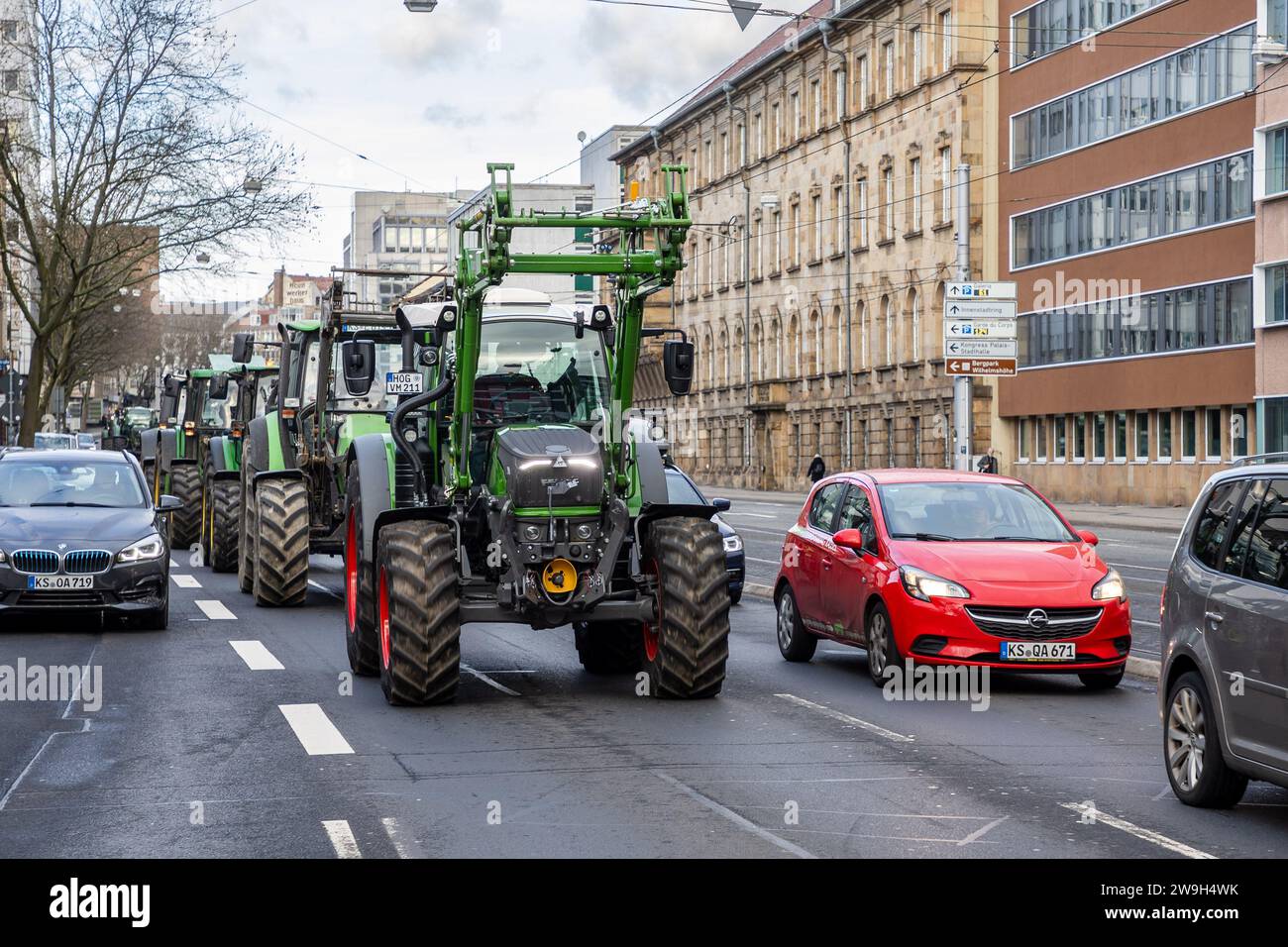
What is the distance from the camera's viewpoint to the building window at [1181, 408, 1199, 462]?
173ft

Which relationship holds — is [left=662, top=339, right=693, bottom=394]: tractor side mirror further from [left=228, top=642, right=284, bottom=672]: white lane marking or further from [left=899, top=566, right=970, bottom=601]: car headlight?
[left=228, top=642, right=284, bottom=672]: white lane marking

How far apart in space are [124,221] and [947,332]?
26.0 m

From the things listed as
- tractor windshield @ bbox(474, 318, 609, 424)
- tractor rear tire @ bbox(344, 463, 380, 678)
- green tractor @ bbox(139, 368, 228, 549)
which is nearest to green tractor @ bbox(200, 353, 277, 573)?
green tractor @ bbox(139, 368, 228, 549)

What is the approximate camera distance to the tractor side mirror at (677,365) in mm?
13086

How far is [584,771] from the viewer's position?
403 inches

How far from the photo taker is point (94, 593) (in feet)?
58.0

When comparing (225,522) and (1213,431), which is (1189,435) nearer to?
(1213,431)

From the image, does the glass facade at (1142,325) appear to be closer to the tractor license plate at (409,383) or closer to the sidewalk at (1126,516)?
the sidewalk at (1126,516)

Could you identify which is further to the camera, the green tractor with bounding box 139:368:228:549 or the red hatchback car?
the green tractor with bounding box 139:368:228:549

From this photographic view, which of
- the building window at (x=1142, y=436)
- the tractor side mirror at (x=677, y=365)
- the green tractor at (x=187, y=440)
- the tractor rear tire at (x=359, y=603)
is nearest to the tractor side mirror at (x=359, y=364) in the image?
the tractor rear tire at (x=359, y=603)

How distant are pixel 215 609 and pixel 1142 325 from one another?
1560 inches

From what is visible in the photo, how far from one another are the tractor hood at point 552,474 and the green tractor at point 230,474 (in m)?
12.3

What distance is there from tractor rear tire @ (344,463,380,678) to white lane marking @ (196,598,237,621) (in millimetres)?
4589
